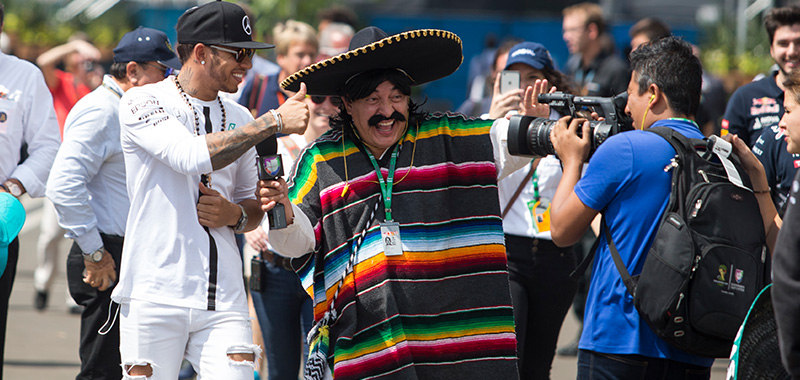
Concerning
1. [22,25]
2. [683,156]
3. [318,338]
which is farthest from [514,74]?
[22,25]

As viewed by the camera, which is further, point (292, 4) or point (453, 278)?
point (292, 4)

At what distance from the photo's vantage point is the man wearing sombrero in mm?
3582

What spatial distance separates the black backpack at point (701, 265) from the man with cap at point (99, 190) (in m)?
2.57

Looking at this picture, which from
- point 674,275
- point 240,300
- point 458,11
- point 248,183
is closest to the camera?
point 674,275

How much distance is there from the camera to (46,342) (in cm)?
762

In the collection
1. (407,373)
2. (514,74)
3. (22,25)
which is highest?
(22,25)

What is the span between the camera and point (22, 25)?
77.4 ft

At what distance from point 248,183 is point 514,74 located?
58.8 inches

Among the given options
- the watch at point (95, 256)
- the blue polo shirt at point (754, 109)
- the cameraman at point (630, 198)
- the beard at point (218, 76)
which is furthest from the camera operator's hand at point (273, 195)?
the blue polo shirt at point (754, 109)

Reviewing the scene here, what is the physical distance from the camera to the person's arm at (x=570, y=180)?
143 inches

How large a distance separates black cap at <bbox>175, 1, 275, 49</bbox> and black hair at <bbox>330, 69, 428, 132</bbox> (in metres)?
0.36

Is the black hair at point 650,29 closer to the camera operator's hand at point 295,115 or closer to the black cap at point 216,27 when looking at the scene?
the black cap at point 216,27

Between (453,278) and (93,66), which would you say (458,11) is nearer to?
(93,66)

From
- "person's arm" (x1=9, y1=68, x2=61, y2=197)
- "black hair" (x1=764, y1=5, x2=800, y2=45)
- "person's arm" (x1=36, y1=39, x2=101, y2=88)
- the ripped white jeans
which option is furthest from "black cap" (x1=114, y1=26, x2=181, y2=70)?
"person's arm" (x1=36, y1=39, x2=101, y2=88)
